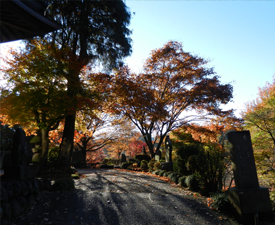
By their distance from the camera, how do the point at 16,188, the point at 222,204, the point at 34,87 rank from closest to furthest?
1. the point at 16,188
2. the point at 222,204
3. the point at 34,87

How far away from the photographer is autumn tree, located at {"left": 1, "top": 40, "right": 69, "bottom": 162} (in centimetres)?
879

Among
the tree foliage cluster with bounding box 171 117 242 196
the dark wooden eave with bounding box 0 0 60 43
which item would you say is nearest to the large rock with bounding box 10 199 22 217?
the dark wooden eave with bounding box 0 0 60 43

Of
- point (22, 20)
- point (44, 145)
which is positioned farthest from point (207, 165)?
point (44, 145)

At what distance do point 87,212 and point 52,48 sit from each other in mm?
9108

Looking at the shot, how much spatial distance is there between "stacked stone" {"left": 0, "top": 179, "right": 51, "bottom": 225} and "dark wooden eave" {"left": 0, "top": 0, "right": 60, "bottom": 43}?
10.5 ft

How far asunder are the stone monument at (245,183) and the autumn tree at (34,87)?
799 centimetres

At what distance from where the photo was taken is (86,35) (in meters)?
13.1

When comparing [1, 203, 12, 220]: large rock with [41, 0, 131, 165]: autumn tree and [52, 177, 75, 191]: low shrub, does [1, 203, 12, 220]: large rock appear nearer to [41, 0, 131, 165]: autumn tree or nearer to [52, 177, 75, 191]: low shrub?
[52, 177, 75, 191]: low shrub

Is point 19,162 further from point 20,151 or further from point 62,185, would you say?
point 62,185

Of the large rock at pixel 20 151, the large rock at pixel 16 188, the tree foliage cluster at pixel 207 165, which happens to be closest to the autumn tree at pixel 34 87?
the large rock at pixel 20 151

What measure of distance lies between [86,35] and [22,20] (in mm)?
10346

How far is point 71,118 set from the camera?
11812 mm

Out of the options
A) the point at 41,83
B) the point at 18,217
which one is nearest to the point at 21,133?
the point at 18,217

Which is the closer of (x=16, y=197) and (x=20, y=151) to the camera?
(x=16, y=197)
